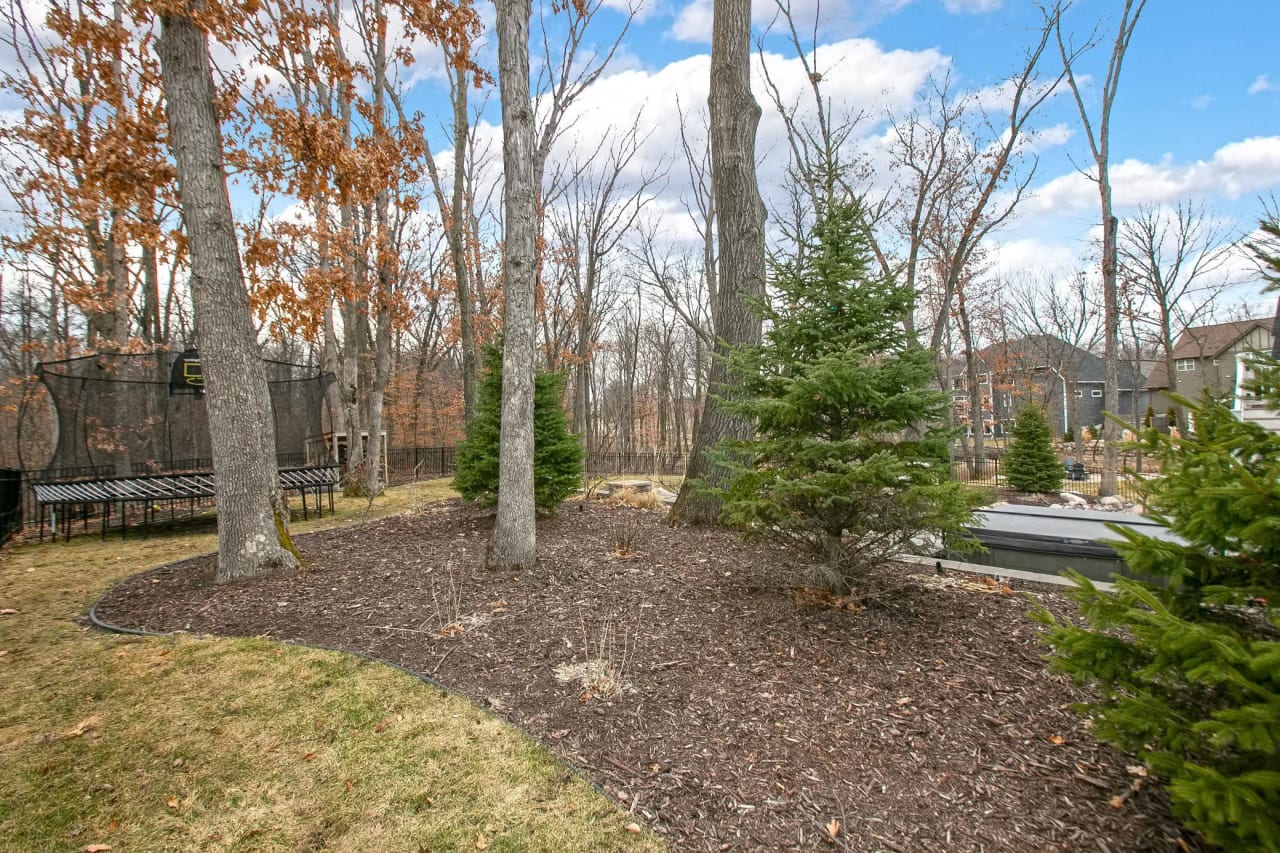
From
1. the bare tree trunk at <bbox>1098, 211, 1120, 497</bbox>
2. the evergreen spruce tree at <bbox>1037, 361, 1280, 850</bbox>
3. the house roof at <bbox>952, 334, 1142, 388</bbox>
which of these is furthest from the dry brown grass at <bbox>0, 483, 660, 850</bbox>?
the house roof at <bbox>952, 334, 1142, 388</bbox>

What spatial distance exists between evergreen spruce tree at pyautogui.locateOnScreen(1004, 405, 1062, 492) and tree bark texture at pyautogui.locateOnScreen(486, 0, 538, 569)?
1177 cm

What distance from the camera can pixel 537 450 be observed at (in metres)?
6.73

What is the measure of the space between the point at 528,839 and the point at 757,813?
81 centimetres

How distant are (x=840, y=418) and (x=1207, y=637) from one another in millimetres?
2274

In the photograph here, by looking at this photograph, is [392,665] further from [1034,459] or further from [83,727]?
[1034,459]

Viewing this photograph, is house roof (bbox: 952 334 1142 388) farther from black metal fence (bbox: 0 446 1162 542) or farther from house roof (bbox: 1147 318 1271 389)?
black metal fence (bbox: 0 446 1162 542)

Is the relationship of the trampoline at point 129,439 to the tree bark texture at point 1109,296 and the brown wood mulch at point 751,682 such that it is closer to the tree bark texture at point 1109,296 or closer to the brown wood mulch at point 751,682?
the brown wood mulch at point 751,682

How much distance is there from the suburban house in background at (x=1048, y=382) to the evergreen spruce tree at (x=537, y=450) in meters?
19.9

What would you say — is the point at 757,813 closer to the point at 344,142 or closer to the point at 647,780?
the point at 647,780

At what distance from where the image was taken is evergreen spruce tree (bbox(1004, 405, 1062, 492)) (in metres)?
12.1

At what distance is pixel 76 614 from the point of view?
3.92m

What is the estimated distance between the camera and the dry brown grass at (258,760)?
2.00 metres

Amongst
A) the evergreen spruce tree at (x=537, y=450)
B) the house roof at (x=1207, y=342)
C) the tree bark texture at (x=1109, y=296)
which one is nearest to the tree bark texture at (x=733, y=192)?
the evergreen spruce tree at (x=537, y=450)

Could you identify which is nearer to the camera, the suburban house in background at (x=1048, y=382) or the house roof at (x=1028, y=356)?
the house roof at (x=1028, y=356)
